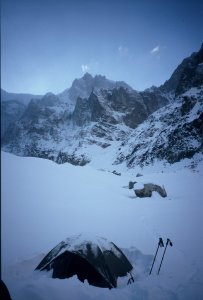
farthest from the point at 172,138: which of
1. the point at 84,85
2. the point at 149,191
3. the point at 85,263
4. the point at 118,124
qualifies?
the point at 84,85

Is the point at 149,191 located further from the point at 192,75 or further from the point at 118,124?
the point at 118,124

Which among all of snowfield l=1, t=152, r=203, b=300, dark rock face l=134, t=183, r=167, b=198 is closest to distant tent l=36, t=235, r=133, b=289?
snowfield l=1, t=152, r=203, b=300

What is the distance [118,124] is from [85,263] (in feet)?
250

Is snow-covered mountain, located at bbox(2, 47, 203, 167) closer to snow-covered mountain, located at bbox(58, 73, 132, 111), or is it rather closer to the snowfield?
snow-covered mountain, located at bbox(58, 73, 132, 111)

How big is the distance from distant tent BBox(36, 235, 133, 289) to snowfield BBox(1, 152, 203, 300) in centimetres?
22

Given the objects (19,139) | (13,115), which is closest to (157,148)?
(19,139)

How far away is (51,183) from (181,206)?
6102 mm

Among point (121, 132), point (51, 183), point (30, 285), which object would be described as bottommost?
point (30, 285)

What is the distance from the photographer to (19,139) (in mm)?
102750

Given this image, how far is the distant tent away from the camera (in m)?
5.03

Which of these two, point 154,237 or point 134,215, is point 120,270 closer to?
point 154,237

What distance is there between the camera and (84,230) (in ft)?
20.6

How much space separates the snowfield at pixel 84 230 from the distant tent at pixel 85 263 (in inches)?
8.6

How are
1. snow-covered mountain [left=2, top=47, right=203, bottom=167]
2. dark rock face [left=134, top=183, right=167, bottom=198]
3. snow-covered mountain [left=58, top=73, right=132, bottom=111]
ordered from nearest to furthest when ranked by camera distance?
dark rock face [left=134, top=183, right=167, bottom=198]
snow-covered mountain [left=2, top=47, right=203, bottom=167]
snow-covered mountain [left=58, top=73, right=132, bottom=111]
